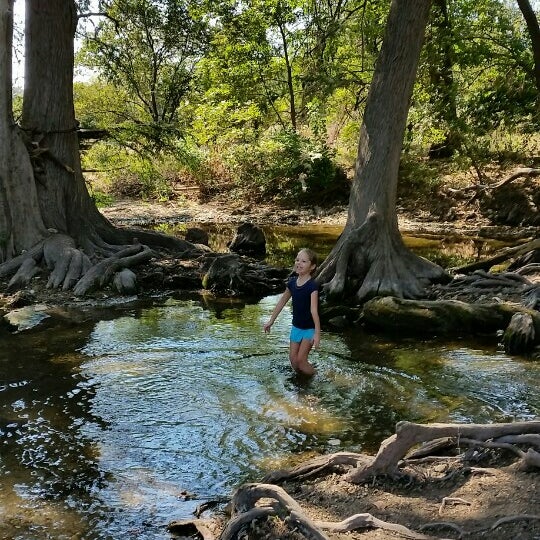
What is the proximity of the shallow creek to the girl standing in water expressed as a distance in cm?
25

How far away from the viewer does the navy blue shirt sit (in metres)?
7.58

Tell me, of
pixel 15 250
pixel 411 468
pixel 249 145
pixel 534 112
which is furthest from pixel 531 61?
pixel 411 468

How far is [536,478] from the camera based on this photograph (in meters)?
4.00

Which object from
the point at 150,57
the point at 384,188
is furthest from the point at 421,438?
the point at 150,57

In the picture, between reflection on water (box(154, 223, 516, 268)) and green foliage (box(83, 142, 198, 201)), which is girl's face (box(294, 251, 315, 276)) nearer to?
reflection on water (box(154, 223, 516, 268))

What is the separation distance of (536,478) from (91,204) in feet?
43.3

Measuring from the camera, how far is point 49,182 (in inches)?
564

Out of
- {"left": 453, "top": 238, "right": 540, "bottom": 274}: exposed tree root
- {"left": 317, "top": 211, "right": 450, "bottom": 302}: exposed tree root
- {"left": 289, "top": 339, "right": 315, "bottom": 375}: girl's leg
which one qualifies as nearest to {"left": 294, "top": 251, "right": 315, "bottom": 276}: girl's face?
{"left": 289, "top": 339, "right": 315, "bottom": 375}: girl's leg

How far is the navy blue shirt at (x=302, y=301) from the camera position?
758 cm

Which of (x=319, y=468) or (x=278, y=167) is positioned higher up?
(x=278, y=167)

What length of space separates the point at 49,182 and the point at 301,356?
350 inches

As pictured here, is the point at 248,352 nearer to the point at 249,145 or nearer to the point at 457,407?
the point at 457,407

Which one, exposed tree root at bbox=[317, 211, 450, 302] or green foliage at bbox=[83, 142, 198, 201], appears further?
green foliage at bbox=[83, 142, 198, 201]

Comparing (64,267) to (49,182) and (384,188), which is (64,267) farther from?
(384,188)
